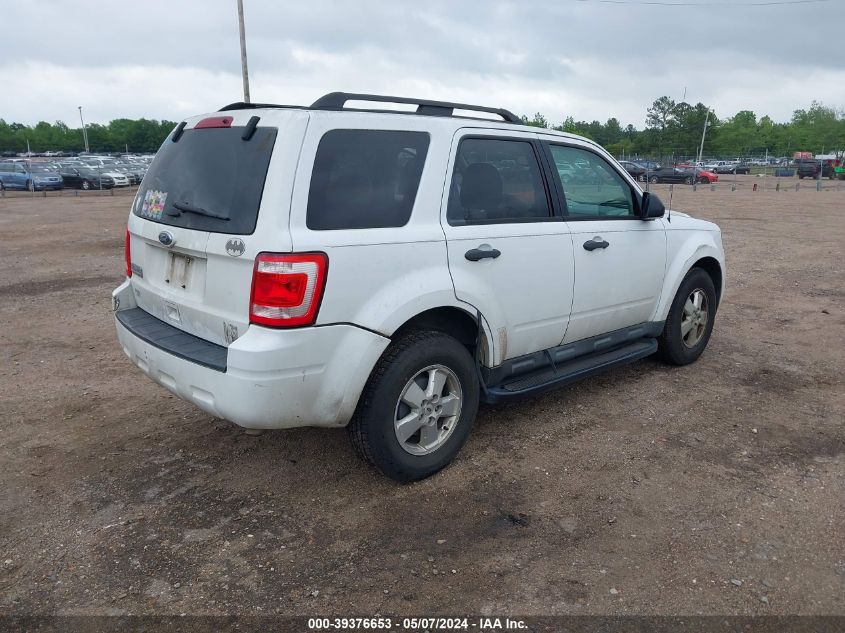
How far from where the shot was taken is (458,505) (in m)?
3.44

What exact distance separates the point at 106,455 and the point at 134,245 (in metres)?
1.26

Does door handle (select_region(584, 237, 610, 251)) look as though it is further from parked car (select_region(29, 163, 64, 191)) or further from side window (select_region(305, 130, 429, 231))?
parked car (select_region(29, 163, 64, 191))

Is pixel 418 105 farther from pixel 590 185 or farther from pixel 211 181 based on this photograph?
pixel 590 185

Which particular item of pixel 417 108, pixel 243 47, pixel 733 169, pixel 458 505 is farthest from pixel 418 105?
pixel 733 169

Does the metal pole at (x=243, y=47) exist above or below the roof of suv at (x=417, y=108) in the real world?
above

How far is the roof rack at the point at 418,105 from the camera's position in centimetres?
333

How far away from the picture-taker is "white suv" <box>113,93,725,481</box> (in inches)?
120

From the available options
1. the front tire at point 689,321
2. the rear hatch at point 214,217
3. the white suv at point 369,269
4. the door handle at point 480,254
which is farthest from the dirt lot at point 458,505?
the door handle at point 480,254

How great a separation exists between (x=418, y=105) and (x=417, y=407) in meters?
1.67

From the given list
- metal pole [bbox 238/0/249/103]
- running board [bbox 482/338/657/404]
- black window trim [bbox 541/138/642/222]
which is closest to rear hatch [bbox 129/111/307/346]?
running board [bbox 482/338/657/404]

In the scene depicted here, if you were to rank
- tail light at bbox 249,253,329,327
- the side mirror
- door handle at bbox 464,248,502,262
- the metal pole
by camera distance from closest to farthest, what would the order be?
tail light at bbox 249,253,329,327, door handle at bbox 464,248,502,262, the side mirror, the metal pole

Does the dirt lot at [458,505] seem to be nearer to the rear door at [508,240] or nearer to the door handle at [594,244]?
the rear door at [508,240]

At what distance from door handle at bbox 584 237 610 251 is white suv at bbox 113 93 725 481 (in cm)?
2

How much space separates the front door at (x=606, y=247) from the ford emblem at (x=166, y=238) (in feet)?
7.66
